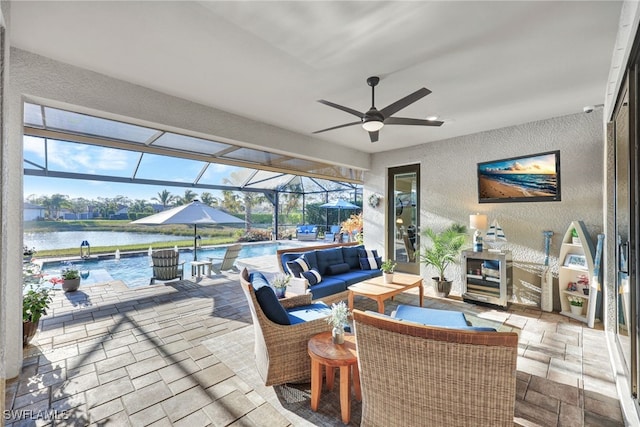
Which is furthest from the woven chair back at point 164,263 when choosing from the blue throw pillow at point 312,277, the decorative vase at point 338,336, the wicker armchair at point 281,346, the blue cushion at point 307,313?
the decorative vase at point 338,336

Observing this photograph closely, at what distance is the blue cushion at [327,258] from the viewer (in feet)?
14.8

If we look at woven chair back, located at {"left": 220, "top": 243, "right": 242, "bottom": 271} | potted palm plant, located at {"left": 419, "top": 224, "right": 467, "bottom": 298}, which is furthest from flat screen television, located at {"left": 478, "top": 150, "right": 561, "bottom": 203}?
woven chair back, located at {"left": 220, "top": 243, "right": 242, "bottom": 271}

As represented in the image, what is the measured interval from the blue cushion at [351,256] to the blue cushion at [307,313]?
7.00ft

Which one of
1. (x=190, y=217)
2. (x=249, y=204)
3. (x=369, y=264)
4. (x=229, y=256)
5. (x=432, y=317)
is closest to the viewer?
(x=432, y=317)

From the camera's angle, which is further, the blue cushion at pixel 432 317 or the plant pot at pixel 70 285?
the plant pot at pixel 70 285

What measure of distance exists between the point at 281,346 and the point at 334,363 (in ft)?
1.63

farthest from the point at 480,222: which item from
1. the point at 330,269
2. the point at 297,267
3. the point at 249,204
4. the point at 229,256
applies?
the point at 249,204

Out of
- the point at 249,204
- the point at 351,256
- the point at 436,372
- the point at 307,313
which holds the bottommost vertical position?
the point at 307,313

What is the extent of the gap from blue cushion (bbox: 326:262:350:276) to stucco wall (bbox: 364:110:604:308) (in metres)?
1.93

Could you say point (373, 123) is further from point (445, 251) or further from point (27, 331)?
point (27, 331)

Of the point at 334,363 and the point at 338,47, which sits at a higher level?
the point at 338,47

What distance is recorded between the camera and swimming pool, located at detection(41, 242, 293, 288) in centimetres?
577

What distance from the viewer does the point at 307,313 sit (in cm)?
261

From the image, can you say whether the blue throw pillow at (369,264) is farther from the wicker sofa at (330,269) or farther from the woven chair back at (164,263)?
the woven chair back at (164,263)
